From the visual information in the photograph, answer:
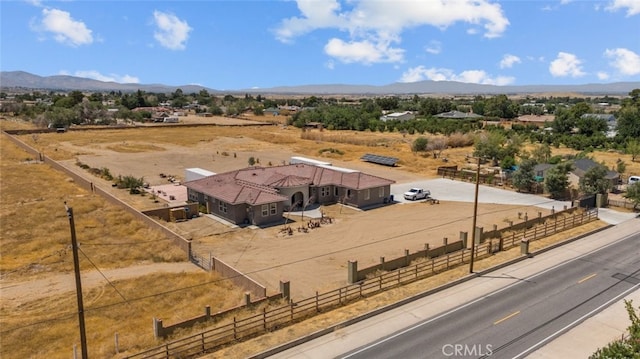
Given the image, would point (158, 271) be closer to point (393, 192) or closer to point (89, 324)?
point (89, 324)

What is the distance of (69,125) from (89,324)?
385ft

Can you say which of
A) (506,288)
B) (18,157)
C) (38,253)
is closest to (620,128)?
(506,288)

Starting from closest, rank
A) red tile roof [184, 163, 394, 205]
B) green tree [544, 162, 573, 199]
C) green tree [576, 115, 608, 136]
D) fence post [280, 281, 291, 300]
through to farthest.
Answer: fence post [280, 281, 291, 300]
red tile roof [184, 163, 394, 205]
green tree [544, 162, 573, 199]
green tree [576, 115, 608, 136]

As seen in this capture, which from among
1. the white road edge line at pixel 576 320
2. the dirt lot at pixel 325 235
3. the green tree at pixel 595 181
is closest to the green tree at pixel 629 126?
the dirt lot at pixel 325 235

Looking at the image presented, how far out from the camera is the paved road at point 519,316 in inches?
741

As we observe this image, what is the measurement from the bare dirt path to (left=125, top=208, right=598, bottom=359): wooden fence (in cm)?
983

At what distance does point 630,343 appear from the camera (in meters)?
12.3

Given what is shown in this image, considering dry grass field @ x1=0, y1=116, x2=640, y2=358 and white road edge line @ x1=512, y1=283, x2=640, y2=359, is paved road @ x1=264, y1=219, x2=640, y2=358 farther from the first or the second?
dry grass field @ x1=0, y1=116, x2=640, y2=358

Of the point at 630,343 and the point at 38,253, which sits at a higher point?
the point at 630,343

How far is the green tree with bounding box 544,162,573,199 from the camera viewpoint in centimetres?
4859

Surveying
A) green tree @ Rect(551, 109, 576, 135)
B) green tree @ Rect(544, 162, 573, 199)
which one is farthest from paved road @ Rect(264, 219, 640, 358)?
green tree @ Rect(551, 109, 576, 135)

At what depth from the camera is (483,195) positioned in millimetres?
51656

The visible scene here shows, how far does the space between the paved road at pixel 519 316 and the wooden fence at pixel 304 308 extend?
3819 millimetres

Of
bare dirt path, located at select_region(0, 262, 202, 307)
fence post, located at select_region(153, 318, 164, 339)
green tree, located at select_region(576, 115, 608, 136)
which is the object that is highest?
green tree, located at select_region(576, 115, 608, 136)
